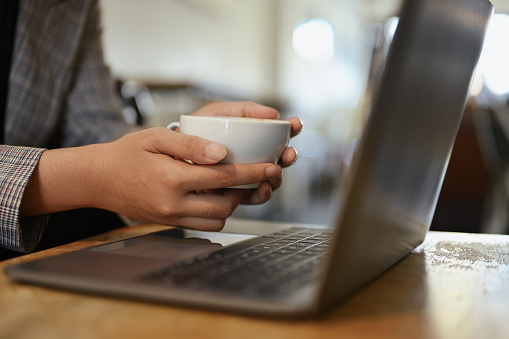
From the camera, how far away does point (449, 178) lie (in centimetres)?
274

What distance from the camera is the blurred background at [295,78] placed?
2143mm

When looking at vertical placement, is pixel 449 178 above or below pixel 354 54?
below

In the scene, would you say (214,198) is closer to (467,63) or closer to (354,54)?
(467,63)

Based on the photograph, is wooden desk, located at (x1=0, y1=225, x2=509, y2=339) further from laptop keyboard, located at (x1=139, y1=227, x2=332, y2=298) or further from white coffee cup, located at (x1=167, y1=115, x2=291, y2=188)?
white coffee cup, located at (x1=167, y1=115, x2=291, y2=188)

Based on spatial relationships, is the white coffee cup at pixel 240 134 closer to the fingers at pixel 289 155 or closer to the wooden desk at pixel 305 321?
the fingers at pixel 289 155

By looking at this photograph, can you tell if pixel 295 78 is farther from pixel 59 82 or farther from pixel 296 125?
pixel 296 125

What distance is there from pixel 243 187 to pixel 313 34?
6036mm

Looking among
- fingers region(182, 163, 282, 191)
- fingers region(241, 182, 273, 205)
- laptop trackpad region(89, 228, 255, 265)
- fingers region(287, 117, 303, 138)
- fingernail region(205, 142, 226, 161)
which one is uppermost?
fingers region(287, 117, 303, 138)

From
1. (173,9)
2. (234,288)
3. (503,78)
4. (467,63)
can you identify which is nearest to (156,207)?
(234,288)

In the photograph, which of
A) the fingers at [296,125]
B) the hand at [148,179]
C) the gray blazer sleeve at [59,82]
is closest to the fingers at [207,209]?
the hand at [148,179]

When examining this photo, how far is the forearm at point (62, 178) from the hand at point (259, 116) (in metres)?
0.16

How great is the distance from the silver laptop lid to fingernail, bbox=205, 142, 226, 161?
0.15 meters

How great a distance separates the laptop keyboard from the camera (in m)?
0.28

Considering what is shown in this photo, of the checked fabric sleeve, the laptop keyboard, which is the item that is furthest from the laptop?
the checked fabric sleeve
